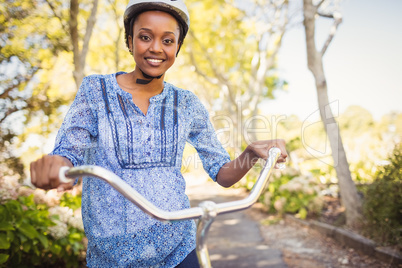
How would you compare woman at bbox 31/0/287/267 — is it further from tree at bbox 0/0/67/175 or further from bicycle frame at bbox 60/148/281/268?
tree at bbox 0/0/67/175

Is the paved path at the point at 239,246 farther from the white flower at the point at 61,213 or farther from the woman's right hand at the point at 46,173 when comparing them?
the woman's right hand at the point at 46,173

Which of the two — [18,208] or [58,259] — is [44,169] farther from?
[58,259]

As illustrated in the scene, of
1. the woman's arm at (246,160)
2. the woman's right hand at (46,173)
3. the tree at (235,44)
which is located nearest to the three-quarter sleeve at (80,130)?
the woman's right hand at (46,173)

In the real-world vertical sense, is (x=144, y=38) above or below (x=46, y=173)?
above

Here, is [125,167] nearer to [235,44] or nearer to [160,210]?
[160,210]

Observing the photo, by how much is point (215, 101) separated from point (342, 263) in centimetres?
1890

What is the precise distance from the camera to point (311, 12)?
19.0ft

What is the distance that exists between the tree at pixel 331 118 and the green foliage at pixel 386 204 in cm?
54

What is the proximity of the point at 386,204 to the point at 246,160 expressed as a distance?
399cm

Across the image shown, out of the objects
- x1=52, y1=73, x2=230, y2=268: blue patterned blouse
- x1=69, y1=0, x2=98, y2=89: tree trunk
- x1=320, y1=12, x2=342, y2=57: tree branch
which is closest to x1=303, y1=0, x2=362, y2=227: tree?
x1=320, y1=12, x2=342, y2=57: tree branch

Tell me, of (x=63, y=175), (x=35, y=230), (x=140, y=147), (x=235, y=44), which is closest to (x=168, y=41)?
(x=140, y=147)

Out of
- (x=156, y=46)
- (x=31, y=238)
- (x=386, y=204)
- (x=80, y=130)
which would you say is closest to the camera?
(x=80, y=130)

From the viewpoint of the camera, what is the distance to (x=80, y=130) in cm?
132

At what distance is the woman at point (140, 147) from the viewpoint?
1294mm
